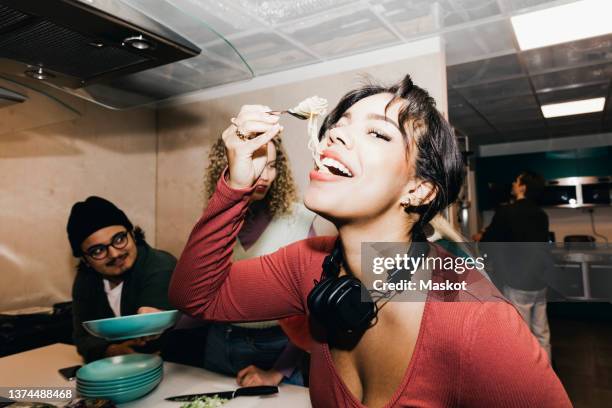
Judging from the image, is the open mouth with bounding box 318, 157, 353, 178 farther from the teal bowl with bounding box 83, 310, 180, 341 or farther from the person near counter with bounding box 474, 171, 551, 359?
the person near counter with bounding box 474, 171, 551, 359

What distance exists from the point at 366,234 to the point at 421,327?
0.98 feet

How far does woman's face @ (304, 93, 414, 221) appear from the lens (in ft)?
3.28

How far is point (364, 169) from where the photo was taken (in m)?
1.00

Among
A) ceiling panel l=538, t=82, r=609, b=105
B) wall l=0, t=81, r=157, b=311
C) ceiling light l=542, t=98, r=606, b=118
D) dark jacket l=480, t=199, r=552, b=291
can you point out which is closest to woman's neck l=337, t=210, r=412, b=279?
wall l=0, t=81, r=157, b=311

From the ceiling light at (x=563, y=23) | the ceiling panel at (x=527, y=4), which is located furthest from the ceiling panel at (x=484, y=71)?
the ceiling panel at (x=527, y=4)

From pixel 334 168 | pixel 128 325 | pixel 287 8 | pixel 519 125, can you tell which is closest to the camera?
pixel 334 168

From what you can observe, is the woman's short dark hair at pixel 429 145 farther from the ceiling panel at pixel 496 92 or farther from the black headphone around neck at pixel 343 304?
the ceiling panel at pixel 496 92

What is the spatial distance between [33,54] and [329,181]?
832 mm

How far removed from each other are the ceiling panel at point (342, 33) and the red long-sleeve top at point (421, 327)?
149cm

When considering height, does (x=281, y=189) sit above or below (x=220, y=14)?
below

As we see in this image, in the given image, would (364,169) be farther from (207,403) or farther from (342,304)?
(207,403)

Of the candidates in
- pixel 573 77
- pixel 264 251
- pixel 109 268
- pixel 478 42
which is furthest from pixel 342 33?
pixel 573 77

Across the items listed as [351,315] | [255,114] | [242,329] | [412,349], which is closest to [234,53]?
[255,114]

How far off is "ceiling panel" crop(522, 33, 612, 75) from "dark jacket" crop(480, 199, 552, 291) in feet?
4.01
